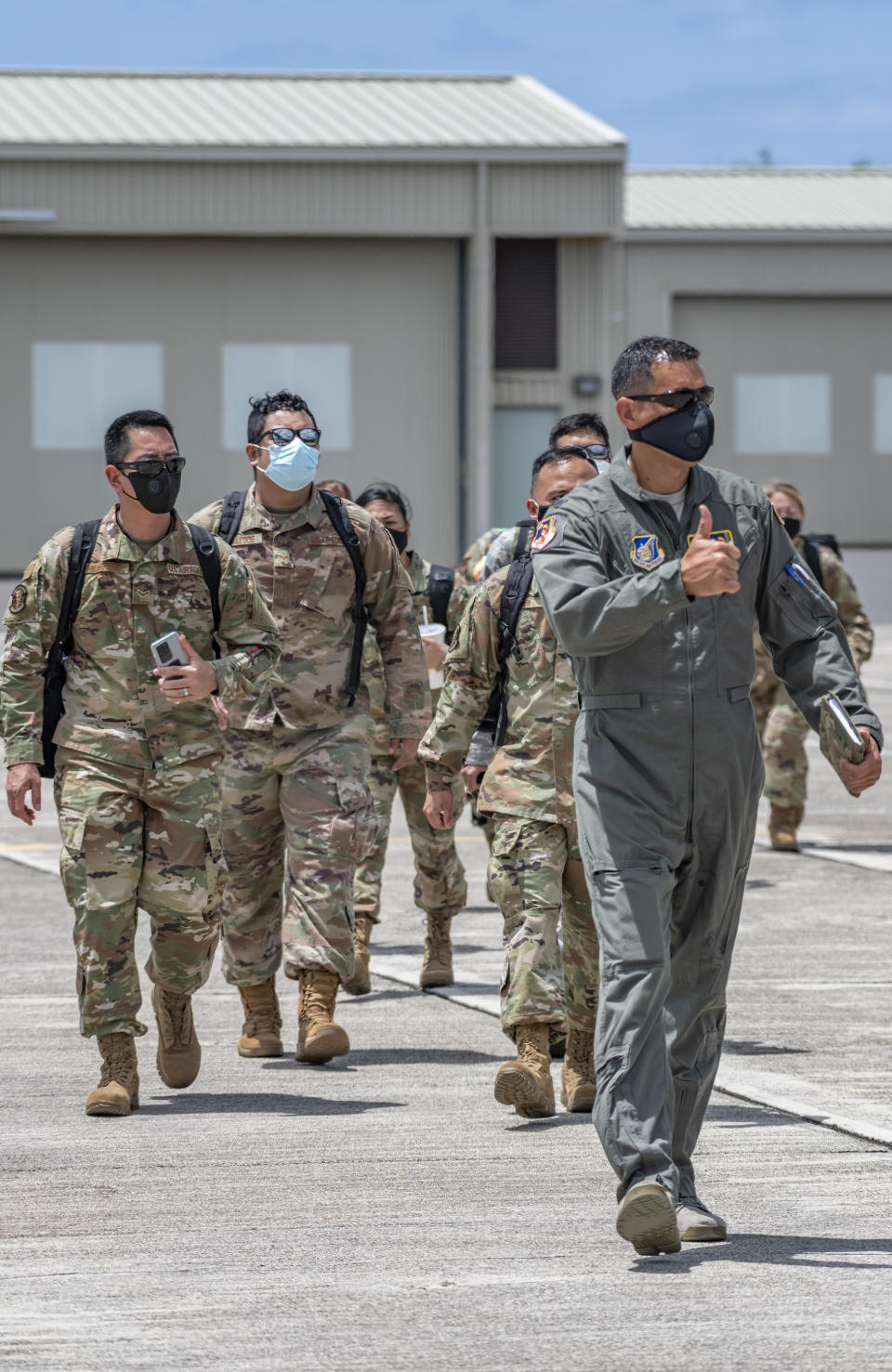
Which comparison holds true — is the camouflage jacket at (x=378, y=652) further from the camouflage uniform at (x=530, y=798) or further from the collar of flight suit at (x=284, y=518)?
the camouflage uniform at (x=530, y=798)

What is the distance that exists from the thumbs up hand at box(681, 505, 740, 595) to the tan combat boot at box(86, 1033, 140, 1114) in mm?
2926

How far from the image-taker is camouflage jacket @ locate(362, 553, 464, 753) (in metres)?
9.90

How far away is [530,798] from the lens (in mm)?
7297

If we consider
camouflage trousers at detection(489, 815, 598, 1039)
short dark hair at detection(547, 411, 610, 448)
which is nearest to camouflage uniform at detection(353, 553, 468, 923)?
short dark hair at detection(547, 411, 610, 448)

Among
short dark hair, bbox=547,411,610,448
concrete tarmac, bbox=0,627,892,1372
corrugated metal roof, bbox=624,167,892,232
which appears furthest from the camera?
corrugated metal roof, bbox=624,167,892,232

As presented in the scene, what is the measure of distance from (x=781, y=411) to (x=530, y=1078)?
3314 centimetres

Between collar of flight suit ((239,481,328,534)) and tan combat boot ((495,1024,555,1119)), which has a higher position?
collar of flight suit ((239,481,328,534))

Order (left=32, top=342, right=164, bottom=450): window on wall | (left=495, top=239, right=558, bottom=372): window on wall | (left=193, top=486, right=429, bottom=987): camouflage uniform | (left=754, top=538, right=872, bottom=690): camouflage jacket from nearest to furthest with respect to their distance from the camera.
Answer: (left=193, top=486, right=429, bottom=987): camouflage uniform → (left=754, top=538, right=872, bottom=690): camouflage jacket → (left=32, top=342, right=164, bottom=450): window on wall → (left=495, top=239, right=558, bottom=372): window on wall

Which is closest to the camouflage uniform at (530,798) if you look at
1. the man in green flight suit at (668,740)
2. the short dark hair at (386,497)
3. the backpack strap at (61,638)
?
the backpack strap at (61,638)

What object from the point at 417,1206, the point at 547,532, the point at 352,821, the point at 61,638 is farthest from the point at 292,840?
the point at 547,532

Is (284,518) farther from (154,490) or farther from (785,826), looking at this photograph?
(785,826)

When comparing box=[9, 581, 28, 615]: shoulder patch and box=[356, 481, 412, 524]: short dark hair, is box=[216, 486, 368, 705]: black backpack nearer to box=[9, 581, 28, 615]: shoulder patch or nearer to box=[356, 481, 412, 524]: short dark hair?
box=[9, 581, 28, 615]: shoulder patch

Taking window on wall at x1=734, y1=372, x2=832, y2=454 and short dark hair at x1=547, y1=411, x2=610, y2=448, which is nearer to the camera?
short dark hair at x1=547, y1=411, x2=610, y2=448

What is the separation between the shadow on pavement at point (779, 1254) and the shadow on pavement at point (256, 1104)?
1.89 meters
